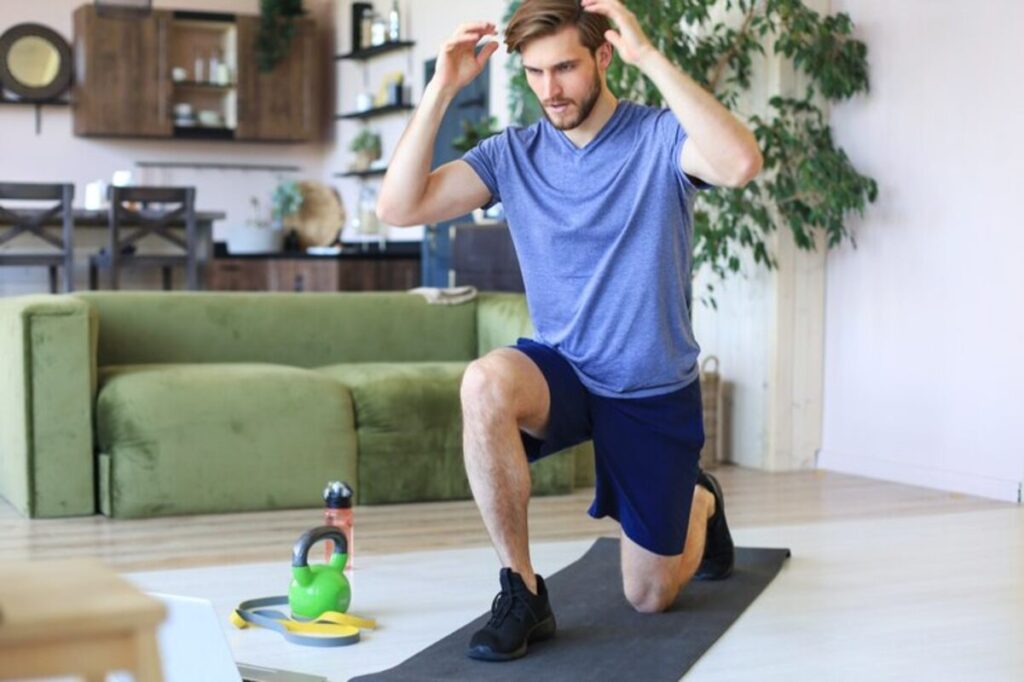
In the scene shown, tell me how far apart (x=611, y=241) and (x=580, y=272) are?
0.08 metres

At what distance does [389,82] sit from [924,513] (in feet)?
18.1

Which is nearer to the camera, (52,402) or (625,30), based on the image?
(625,30)

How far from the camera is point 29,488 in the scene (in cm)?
429

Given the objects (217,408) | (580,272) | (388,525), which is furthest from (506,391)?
(217,408)

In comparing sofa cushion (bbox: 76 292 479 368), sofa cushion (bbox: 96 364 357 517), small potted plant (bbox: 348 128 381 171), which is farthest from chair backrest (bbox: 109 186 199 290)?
sofa cushion (bbox: 96 364 357 517)

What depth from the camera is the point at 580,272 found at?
2.82 m

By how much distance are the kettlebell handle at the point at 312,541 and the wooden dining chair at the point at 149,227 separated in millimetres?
4944

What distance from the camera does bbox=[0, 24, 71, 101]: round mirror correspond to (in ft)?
31.8

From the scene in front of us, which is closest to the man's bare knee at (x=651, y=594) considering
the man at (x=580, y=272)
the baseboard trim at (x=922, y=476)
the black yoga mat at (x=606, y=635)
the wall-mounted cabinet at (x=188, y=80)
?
the black yoga mat at (x=606, y=635)

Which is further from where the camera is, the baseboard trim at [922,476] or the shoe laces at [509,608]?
the baseboard trim at [922,476]

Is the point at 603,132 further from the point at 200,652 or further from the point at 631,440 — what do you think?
the point at 200,652

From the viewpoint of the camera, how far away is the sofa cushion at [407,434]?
461cm

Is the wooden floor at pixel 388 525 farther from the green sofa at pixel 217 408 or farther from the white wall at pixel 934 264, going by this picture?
the white wall at pixel 934 264

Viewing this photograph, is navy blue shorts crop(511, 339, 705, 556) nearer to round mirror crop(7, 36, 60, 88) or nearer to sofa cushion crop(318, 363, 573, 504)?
sofa cushion crop(318, 363, 573, 504)
